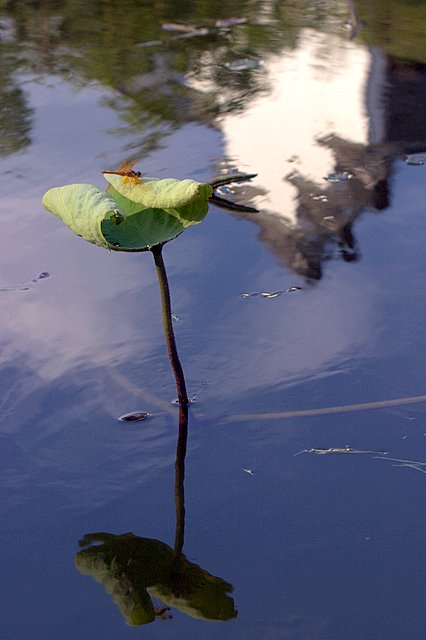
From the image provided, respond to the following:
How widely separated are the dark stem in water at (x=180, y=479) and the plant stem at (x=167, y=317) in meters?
0.04

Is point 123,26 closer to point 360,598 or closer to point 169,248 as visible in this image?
point 169,248

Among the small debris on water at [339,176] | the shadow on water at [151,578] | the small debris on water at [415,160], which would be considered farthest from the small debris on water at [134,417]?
the small debris on water at [415,160]

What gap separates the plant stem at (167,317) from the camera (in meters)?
1.47

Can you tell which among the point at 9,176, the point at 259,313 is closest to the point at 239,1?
the point at 9,176

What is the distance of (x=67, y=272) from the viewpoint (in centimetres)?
218

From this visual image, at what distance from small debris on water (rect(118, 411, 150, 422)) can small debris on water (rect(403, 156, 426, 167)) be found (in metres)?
1.42

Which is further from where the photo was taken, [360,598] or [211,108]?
[211,108]

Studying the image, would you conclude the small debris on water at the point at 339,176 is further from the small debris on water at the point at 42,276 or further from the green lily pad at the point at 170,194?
the green lily pad at the point at 170,194

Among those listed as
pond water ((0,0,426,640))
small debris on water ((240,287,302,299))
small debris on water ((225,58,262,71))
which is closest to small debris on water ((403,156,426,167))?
pond water ((0,0,426,640))

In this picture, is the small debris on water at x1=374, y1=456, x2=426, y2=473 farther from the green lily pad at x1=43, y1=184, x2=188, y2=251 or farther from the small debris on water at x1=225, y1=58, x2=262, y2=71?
the small debris on water at x1=225, y1=58, x2=262, y2=71

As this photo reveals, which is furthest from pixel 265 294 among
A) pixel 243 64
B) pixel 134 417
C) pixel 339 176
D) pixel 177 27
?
pixel 177 27

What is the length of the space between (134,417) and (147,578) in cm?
42

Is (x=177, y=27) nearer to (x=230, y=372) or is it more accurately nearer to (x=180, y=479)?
(x=230, y=372)

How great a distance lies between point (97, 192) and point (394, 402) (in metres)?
0.64
